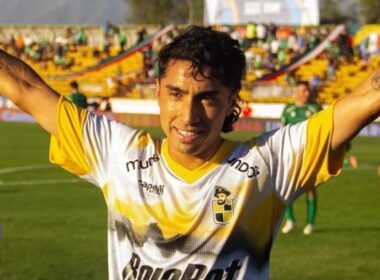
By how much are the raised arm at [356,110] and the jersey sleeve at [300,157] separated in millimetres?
55

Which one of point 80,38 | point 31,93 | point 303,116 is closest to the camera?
point 31,93

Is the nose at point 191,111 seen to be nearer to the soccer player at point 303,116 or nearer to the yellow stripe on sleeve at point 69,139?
the yellow stripe on sleeve at point 69,139

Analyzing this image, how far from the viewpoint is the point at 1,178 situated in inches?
845

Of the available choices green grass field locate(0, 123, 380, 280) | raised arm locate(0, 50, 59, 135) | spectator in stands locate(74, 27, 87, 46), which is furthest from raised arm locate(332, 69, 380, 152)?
spectator in stands locate(74, 27, 87, 46)

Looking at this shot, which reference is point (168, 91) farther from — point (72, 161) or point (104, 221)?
point (104, 221)

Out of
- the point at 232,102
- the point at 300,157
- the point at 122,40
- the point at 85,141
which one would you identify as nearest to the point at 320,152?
the point at 300,157

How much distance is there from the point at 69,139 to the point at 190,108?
0.62 m

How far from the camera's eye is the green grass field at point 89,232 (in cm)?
1161

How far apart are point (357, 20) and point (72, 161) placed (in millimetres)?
106322

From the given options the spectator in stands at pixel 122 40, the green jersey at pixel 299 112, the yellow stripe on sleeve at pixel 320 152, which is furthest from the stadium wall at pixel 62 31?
the yellow stripe on sleeve at pixel 320 152

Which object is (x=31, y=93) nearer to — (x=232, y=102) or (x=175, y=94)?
(x=175, y=94)

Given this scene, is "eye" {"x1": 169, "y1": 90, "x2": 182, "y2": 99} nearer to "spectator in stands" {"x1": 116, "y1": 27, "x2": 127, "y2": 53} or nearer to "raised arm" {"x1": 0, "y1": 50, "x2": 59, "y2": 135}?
"raised arm" {"x1": 0, "y1": 50, "x2": 59, "y2": 135}

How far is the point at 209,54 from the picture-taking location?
4004mm

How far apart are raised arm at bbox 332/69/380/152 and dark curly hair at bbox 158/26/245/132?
44 centimetres
